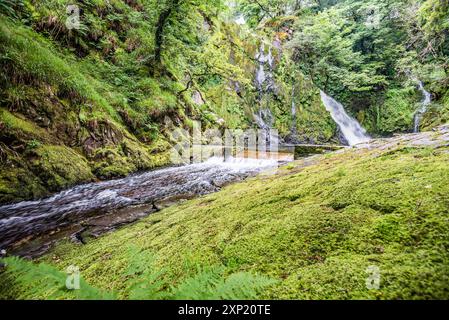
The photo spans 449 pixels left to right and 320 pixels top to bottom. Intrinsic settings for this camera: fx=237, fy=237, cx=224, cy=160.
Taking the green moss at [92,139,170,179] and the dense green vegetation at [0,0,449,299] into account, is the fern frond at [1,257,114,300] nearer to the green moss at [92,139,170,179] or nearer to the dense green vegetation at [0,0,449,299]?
the dense green vegetation at [0,0,449,299]

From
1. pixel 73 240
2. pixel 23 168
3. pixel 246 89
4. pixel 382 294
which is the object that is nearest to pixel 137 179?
pixel 23 168

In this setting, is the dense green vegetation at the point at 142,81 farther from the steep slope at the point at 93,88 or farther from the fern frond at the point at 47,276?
the fern frond at the point at 47,276

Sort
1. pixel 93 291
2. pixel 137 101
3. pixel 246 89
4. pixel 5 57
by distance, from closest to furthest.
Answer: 1. pixel 93 291
2. pixel 5 57
3. pixel 137 101
4. pixel 246 89

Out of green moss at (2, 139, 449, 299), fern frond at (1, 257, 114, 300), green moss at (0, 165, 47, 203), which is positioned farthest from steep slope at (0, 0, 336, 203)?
fern frond at (1, 257, 114, 300)

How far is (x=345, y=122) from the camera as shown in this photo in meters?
22.9

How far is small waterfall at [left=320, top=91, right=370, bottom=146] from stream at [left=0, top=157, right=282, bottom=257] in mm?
18481

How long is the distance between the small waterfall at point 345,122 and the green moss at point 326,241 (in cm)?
2100

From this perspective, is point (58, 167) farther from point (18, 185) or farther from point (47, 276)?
point (47, 276)

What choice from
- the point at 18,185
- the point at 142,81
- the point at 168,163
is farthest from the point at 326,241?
the point at 142,81

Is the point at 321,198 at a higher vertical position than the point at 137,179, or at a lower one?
higher

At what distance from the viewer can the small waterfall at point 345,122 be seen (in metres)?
21.9
